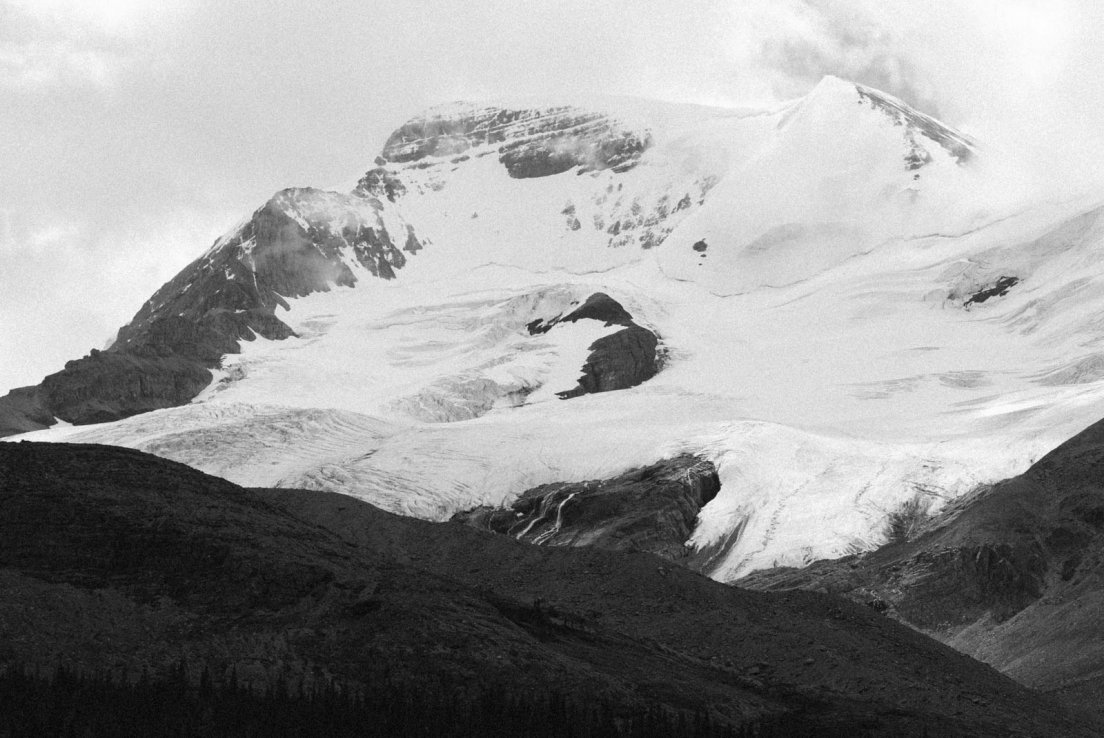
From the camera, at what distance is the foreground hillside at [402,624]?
4384 centimetres

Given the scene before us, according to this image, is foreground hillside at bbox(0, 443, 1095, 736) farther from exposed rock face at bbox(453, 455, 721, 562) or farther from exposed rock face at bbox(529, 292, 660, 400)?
exposed rock face at bbox(529, 292, 660, 400)

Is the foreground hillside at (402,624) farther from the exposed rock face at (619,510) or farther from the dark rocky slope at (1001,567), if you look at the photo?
the exposed rock face at (619,510)

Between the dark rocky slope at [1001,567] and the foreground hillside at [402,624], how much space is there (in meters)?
27.6

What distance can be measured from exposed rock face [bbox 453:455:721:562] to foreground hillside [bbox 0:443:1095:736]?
196ft

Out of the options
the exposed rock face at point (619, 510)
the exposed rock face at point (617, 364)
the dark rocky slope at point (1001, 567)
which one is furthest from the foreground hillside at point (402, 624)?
the exposed rock face at point (617, 364)

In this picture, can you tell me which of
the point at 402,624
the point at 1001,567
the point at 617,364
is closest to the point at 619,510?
the point at 1001,567

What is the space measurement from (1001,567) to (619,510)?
34.9 m

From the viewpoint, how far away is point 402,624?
4634cm

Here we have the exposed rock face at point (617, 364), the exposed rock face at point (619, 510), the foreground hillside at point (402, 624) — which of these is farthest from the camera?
the exposed rock face at point (617, 364)

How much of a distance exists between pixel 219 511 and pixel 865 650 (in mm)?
19534

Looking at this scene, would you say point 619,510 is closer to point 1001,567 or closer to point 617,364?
point 1001,567

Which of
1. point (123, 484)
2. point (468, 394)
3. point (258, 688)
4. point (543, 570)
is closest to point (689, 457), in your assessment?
point (468, 394)

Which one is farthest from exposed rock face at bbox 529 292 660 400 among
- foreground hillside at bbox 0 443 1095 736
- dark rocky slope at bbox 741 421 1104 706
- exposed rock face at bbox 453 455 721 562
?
foreground hillside at bbox 0 443 1095 736

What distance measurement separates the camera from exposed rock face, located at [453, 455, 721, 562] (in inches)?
4692
